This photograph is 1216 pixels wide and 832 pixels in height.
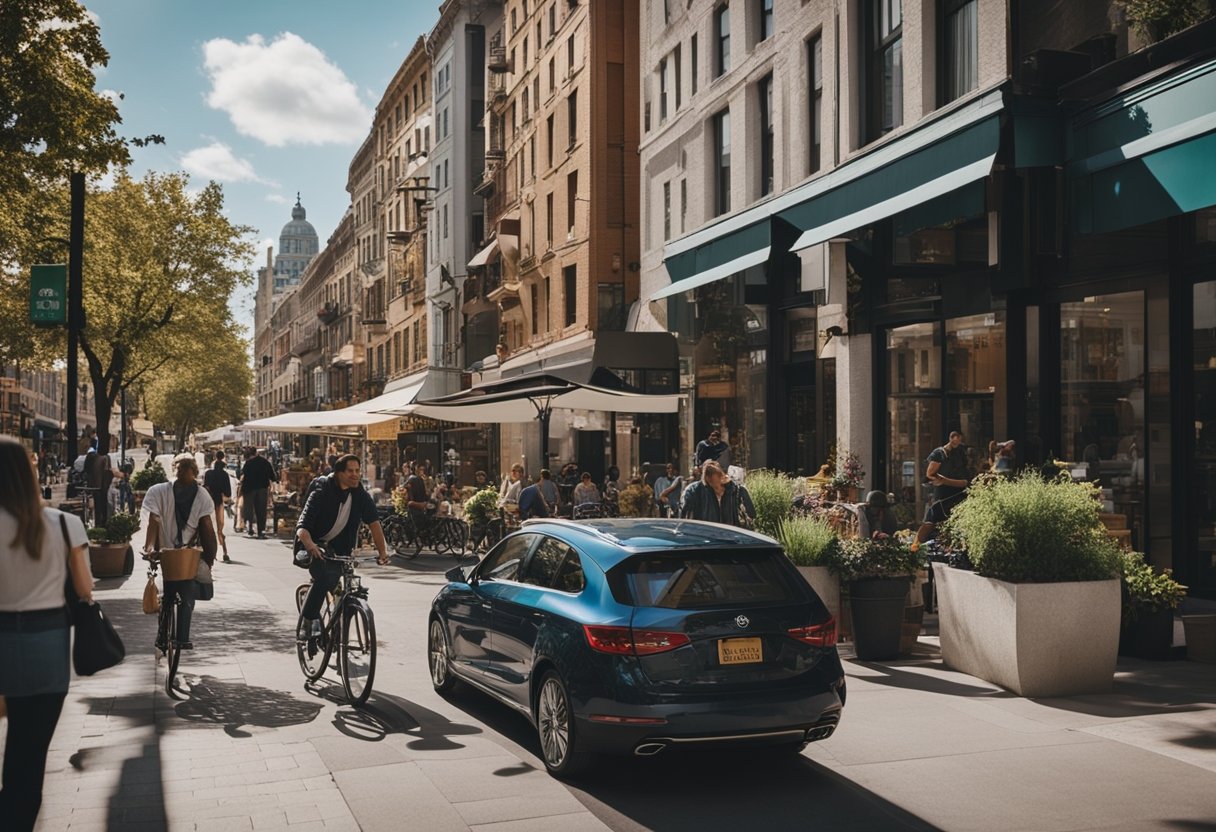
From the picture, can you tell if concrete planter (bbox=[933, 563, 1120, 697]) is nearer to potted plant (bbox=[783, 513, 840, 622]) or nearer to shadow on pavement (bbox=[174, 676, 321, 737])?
potted plant (bbox=[783, 513, 840, 622])

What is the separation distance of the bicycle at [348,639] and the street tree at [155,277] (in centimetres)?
3294

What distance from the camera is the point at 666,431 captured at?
95.9ft

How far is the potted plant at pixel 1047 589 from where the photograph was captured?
29.9 feet

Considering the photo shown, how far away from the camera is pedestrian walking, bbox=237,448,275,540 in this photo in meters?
28.3

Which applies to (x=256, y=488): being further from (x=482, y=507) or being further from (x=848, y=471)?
(x=848, y=471)

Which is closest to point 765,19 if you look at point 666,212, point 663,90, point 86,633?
point 663,90

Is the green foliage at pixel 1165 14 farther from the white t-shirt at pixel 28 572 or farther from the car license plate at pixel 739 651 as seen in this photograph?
the white t-shirt at pixel 28 572

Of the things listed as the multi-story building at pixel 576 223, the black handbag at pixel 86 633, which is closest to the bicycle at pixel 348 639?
the black handbag at pixel 86 633

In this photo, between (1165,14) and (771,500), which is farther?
(771,500)

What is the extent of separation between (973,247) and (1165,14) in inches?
178

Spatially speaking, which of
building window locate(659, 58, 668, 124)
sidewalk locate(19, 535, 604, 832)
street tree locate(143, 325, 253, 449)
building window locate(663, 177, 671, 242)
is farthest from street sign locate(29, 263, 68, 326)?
street tree locate(143, 325, 253, 449)

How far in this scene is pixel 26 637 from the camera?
489cm

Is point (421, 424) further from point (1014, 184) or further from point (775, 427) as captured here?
point (1014, 184)

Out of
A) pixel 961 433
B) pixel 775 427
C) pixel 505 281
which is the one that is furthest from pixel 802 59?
pixel 505 281
